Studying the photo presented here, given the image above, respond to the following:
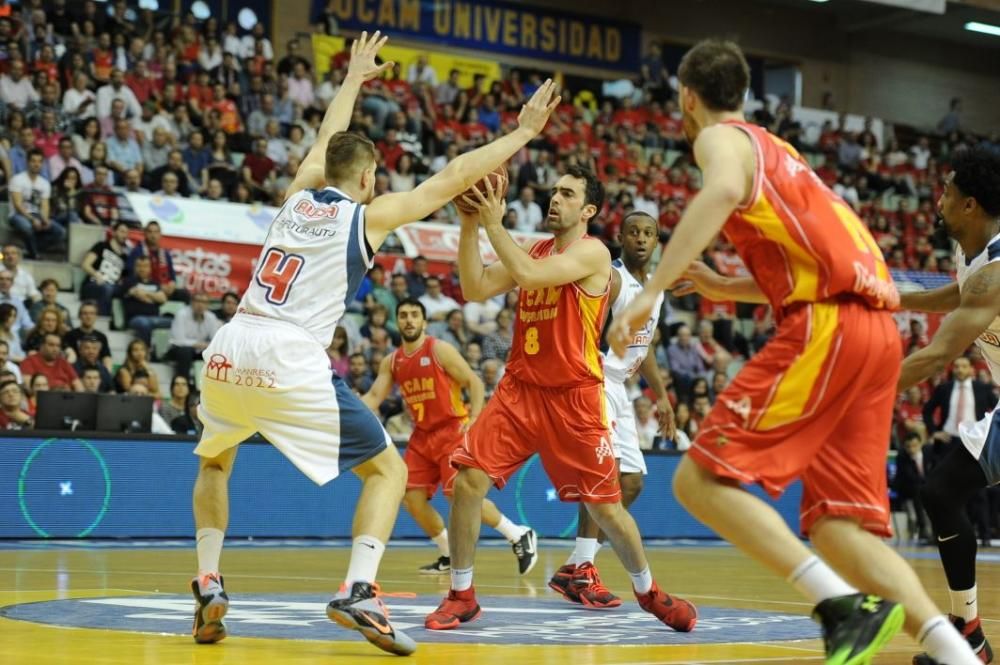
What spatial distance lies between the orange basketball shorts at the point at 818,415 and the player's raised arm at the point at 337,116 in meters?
3.07

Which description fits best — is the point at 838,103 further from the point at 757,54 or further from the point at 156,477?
the point at 156,477

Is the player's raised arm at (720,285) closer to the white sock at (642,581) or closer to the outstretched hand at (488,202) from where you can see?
the outstretched hand at (488,202)

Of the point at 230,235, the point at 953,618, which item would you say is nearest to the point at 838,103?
the point at 230,235

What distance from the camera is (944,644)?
465 cm

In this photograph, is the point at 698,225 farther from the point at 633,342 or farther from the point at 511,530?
the point at 511,530

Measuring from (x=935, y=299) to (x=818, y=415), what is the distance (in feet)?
6.24

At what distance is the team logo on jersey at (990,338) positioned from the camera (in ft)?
22.5

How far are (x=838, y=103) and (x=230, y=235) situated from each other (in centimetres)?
2137

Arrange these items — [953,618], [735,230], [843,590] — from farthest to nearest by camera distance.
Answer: [953,618]
[735,230]
[843,590]

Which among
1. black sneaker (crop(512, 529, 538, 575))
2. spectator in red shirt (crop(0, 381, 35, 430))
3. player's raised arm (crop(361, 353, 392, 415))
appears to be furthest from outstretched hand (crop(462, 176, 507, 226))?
spectator in red shirt (crop(0, 381, 35, 430))

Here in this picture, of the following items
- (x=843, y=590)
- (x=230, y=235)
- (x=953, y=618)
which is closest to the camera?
(x=843, y=590)

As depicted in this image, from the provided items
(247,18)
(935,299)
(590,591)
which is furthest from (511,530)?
(247,18)

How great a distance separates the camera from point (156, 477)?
49.2ft

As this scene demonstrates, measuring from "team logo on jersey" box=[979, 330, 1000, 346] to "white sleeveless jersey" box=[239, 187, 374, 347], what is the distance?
295 centimetres
